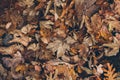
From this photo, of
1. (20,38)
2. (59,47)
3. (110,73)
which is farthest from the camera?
(20,38)

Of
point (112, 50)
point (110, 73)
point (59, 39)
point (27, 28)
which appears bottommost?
point (110, 73)

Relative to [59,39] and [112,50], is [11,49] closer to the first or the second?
[59,39]

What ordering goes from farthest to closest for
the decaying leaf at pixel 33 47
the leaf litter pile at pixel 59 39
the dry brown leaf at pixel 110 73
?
the decaying leaf at pixel 33 47
the leaf litter pile at pixel 59 39
the dry brown leaf at pixel 110 73

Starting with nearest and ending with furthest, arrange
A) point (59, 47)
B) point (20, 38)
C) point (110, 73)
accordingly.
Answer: point (110, 73), point (59, 47), point (20, 38)

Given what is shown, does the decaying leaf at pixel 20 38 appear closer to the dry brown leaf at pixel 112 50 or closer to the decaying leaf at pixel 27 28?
the decaying leaf at pixel 27 28

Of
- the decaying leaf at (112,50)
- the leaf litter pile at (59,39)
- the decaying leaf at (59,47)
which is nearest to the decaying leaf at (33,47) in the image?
the leaf litter pile at (59,39)

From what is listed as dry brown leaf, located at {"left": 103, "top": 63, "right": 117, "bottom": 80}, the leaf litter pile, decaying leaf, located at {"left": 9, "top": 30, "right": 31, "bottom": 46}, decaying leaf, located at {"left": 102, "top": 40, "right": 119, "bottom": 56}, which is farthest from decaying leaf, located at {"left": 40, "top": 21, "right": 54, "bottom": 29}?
dry brown leaf, located at {"left": 103, "top": 63, "right": 117, "bottom": 80}

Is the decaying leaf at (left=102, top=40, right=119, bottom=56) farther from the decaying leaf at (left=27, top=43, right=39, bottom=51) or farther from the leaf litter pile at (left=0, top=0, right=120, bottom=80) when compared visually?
the decaying leaf at (left=27, top=43, right=39, bottom=51)

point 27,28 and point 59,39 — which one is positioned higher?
point 27,28

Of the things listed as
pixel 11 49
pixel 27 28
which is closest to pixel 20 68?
pixel 11 49
